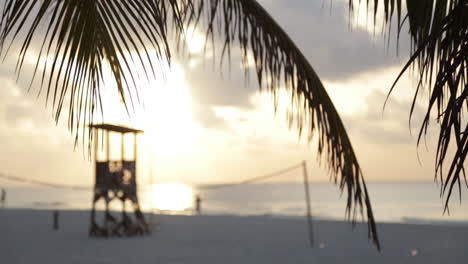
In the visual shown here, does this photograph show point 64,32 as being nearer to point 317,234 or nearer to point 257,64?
point 257,64

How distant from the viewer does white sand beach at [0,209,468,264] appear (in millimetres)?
9648

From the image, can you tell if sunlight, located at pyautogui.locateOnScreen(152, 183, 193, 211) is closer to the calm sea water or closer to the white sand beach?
the calm sea water

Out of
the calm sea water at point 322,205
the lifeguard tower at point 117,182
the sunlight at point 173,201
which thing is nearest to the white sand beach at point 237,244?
the lifeguard tower at point 117,182

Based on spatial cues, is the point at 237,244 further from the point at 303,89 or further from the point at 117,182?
the point at 303,89

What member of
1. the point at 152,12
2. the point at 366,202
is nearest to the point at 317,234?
the point at 366,202

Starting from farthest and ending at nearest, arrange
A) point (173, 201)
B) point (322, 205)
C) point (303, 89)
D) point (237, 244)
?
point (173, 201) < point (322, 205) < point (237, 244) < point (303, 89)

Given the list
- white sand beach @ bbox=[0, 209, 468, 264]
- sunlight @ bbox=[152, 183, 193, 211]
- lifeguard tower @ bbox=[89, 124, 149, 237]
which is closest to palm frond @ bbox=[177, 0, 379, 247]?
white sand beach @ bbox=[0, 209, 468, 264]

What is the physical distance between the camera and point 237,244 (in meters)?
11.9

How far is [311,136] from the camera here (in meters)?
3.94

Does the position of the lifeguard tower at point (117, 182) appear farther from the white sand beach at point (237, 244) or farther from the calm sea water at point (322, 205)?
the calm sea water at point (322, 205)

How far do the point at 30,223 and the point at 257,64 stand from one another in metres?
16.6

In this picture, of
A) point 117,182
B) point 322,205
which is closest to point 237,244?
point 117,182

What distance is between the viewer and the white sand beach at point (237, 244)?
31.7 ft

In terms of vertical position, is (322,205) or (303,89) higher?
(303,89)
